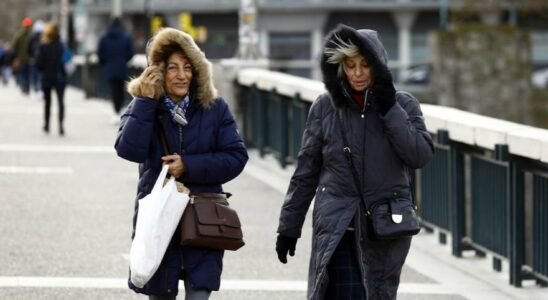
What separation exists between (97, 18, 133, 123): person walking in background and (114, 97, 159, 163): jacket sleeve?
20204mm

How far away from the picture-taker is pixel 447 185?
1252cm

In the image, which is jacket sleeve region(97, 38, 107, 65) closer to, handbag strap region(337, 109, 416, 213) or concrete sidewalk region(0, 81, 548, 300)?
concrete sidewalk region(0, 81, 548, 300)

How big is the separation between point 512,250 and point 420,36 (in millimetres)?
79428

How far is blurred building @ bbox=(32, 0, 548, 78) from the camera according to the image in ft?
286

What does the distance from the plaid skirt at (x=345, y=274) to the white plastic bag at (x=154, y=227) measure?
2.30ft

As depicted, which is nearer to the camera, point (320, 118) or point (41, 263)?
point (320, 118)

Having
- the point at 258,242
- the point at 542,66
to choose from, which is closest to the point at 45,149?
the point at 258,242

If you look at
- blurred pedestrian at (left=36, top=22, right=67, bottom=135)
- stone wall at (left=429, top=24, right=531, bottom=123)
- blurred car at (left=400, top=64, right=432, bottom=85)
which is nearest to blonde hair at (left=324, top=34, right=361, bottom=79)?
blurred pedestrian at (left=36, top=22, right=67, bottom=135)

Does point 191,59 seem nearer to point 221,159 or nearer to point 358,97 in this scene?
point 221,159

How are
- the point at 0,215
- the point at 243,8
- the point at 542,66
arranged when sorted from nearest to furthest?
the point at 0,215, the point at 243,8, the point at 542,66

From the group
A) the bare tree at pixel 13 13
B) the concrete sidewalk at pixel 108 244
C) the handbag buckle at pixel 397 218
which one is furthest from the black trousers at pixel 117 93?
the bare tree at pixel 13 13

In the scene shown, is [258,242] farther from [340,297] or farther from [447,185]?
[340,297]

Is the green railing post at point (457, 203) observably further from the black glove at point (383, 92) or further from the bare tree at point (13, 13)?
the bare tree at point (13, 13)

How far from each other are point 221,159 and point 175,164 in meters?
0.23
